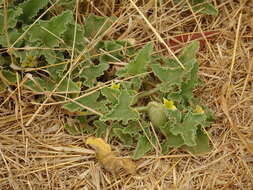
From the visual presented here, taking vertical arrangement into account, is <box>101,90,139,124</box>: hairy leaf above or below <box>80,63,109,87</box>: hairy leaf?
below

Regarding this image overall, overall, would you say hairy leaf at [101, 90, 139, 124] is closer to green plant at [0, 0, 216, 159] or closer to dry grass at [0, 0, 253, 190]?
green plant at [0, 0, 216, 159]

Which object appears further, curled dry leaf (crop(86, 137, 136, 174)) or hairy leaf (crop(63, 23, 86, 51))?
hairy leaf (crop(63, 23, 86, 51))

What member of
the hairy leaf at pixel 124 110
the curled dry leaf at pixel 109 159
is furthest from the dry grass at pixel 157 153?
the hairy leaf at pixel 124 110

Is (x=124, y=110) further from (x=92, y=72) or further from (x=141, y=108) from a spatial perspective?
(x=92, y=72)

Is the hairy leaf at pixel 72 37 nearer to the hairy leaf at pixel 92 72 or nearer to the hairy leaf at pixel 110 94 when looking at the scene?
the hairy leaf at pixel 92 72

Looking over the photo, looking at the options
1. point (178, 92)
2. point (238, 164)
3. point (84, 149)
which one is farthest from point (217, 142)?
point (84, 149)

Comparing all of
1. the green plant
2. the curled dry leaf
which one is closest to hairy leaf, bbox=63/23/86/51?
the green plant
